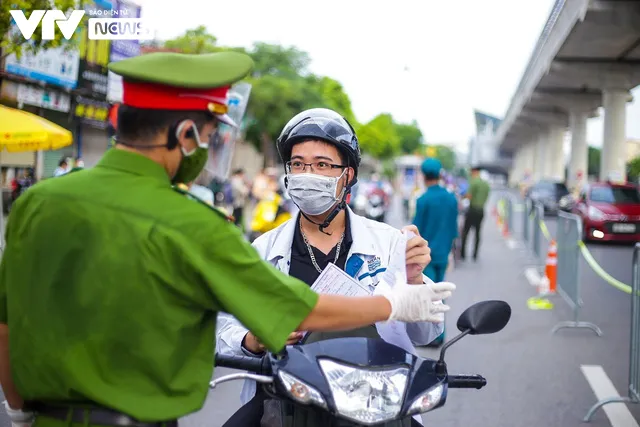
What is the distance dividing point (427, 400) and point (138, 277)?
0.92 metres

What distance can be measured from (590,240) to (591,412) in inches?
647

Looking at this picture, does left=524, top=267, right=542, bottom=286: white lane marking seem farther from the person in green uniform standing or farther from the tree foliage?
the tree foliage

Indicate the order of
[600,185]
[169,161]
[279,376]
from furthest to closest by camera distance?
[600,185] < [279,376] < [169,161]

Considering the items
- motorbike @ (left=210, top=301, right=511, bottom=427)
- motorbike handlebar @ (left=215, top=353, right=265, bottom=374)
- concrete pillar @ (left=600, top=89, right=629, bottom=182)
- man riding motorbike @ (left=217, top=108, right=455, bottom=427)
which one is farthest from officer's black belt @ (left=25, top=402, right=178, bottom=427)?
concrete pillar @ (left=600, top=89, right=629, bottom=182)

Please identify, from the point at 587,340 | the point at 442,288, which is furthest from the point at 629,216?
the point at 442,288

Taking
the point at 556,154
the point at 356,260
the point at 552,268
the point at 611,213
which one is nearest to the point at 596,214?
the point at 611,213

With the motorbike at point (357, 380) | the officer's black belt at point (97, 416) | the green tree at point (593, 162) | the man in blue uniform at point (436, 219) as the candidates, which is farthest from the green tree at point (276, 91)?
the green tree at point (593, 162)

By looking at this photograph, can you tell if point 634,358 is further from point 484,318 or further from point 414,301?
point 414,301

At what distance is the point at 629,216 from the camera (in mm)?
20172

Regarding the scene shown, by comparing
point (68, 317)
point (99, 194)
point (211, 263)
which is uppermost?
point (99, 194)

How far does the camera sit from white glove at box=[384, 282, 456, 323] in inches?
86.0

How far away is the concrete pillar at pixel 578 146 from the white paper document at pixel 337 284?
130 feet

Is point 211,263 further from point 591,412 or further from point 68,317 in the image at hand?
point 591,412

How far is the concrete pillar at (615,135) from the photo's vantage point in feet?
98.9
